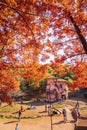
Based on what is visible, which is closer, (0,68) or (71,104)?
(0,68)

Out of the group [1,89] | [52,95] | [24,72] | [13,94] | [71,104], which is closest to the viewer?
[1,89]

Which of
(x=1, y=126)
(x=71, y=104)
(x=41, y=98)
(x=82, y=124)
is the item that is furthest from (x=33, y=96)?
(x=82, y=124)

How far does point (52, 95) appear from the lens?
1785 inches

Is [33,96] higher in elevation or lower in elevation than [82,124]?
higher

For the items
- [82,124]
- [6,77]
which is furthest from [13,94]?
[82,124]

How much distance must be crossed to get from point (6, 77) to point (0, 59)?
2.69 metres

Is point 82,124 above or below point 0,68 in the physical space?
below

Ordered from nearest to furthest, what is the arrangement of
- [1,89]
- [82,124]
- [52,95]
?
[82,124], [1,89], [52,95]

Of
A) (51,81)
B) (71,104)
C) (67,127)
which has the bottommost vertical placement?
(67,127)

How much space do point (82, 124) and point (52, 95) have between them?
36496mm

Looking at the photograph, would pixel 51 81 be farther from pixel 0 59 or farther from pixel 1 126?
pixel 0 59

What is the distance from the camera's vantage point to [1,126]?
22.8m

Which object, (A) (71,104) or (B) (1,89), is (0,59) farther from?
(A) (71,104)

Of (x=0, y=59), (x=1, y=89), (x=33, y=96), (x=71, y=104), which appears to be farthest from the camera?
(x=33, y=96)
